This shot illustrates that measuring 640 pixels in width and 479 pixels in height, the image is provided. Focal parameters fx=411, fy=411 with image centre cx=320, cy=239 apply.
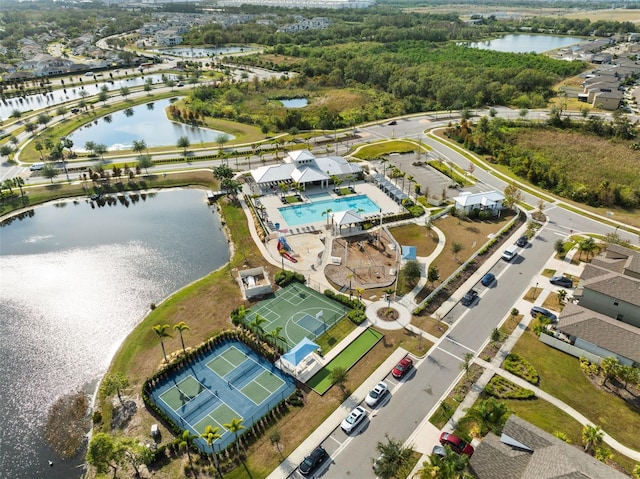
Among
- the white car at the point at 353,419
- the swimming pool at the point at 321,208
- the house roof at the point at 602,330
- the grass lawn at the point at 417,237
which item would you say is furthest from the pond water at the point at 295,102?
the white car at the point at 353,419

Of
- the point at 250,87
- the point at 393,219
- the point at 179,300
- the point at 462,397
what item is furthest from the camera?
the point at 250,87

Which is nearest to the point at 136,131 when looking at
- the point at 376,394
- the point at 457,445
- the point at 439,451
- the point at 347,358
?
the point at 347,358

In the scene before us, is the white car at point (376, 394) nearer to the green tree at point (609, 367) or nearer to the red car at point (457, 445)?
the red car at point (457, 445)

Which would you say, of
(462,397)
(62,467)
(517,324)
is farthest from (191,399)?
(517,324)

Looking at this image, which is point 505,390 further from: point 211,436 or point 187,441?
point 187,441

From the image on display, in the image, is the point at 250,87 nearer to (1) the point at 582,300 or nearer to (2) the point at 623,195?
(2) the point at 623,195
